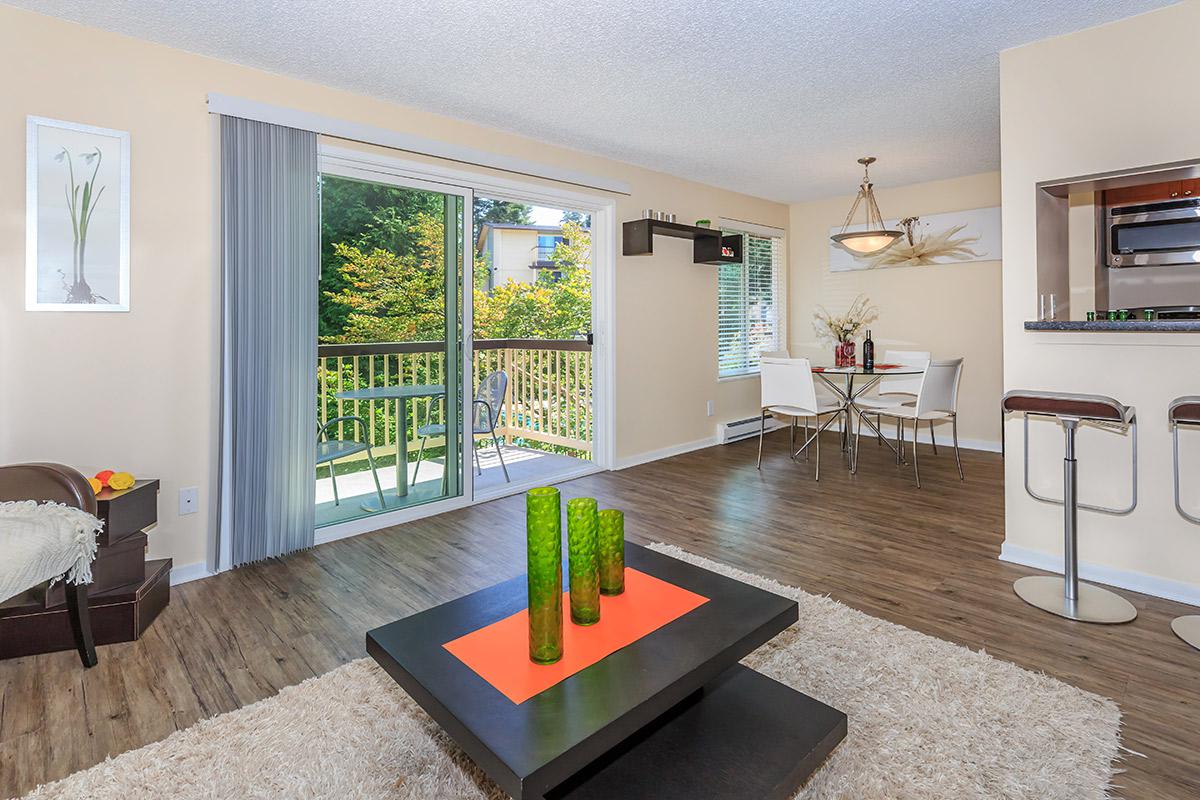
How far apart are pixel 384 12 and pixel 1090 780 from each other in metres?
3.43

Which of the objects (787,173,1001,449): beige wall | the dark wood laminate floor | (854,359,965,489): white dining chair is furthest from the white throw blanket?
(787,173,1001,449): beige wall

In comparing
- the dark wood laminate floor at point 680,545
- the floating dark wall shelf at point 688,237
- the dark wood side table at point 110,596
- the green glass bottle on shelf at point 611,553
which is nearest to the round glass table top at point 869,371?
the dark wood laminate floor at point 680,545

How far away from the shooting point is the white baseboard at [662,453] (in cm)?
504

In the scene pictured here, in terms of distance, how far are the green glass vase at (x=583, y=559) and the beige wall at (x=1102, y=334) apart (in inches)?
97.6

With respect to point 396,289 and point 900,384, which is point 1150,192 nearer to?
point 900,384

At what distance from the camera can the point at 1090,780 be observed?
151cm

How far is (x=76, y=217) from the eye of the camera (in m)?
2.54

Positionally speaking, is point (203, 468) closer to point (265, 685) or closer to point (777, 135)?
point (265, 685)

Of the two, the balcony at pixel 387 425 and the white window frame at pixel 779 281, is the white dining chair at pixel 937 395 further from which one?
the balcony at pixel 387 425

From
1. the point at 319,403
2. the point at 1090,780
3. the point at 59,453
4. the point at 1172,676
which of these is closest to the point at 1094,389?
the point at 1172,676

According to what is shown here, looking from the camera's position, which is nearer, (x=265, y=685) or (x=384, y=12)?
(x=265, y=685)

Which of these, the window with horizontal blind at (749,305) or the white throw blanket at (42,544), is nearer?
the white throw blanket at (42,544)

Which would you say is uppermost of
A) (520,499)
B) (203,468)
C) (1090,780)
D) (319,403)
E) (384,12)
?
(384,12)

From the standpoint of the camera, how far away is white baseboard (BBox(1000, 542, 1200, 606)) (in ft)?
8.23
